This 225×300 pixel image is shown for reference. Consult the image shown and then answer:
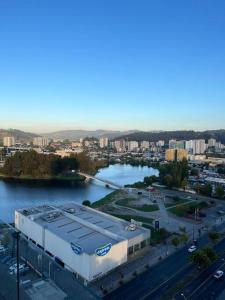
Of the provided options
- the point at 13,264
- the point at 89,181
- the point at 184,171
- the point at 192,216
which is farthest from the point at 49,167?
the point at 13,264

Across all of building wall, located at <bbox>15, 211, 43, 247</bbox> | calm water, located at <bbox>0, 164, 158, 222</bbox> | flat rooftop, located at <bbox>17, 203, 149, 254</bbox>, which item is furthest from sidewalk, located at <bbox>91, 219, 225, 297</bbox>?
calm water, located at <bbox>0, 164, 158, 222</bbox>

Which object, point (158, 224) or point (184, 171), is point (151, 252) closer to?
point (158, 224)

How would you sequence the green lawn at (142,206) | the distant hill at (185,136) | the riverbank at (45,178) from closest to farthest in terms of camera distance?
1. the green lawn at (142,206)
2. the riverbank at (45,178)
3. the distant hill at (185,136)

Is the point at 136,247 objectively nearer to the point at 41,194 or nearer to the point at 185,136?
the point at 41,194

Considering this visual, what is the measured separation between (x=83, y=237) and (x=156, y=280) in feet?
5.78

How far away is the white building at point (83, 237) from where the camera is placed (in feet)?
18.8

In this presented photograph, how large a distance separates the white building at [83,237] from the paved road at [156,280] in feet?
2.02

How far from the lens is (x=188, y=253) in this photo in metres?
7.06

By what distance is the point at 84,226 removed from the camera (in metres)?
7.21

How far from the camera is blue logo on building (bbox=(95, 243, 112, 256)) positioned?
5652 mm

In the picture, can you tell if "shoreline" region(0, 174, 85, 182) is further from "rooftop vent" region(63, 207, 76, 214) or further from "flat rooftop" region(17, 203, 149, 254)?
"flat rooftop" region(17, 203, 149, 254)

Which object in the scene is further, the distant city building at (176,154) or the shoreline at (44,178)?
the distant city building at (176,154)

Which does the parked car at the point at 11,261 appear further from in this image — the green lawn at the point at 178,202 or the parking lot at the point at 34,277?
the green lawn at the point at 178,202

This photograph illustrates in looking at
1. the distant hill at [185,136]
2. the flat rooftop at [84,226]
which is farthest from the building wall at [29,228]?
the distant hill at [185,136]
